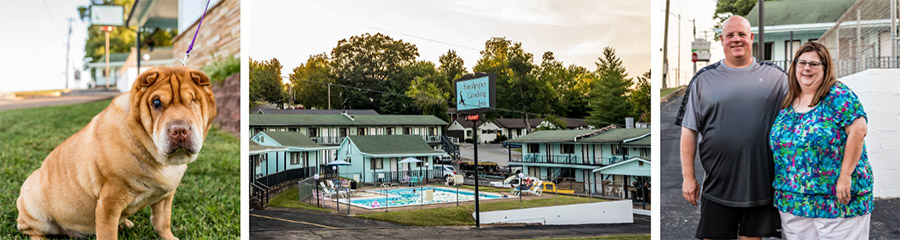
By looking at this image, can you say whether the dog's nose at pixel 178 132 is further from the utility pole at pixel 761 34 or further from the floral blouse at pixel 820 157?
the utility pole at pixel 761 34

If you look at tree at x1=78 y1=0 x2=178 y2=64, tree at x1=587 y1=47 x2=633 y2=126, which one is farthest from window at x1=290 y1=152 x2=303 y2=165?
tree at x1=78 y1=0 x2=178 y2=64

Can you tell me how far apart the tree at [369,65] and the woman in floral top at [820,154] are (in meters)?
2.60

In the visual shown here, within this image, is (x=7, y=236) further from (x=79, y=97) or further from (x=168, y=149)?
(x=79, y=97)

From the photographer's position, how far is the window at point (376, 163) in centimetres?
482

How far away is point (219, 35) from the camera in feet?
26.1

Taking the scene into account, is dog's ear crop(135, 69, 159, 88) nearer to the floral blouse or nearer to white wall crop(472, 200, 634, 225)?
white wall crop(472, 200, 634, 225)

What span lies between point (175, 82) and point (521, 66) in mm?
2670

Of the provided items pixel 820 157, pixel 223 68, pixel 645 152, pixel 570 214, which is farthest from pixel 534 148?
pixel 223 68

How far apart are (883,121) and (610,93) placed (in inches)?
81.4

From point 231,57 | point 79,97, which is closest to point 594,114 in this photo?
point 231,57

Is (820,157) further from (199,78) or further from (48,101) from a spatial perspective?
(48,101)

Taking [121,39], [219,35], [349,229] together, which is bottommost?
[349,229]

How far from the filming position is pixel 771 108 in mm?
3582

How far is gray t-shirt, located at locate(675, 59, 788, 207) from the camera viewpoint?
358cm
